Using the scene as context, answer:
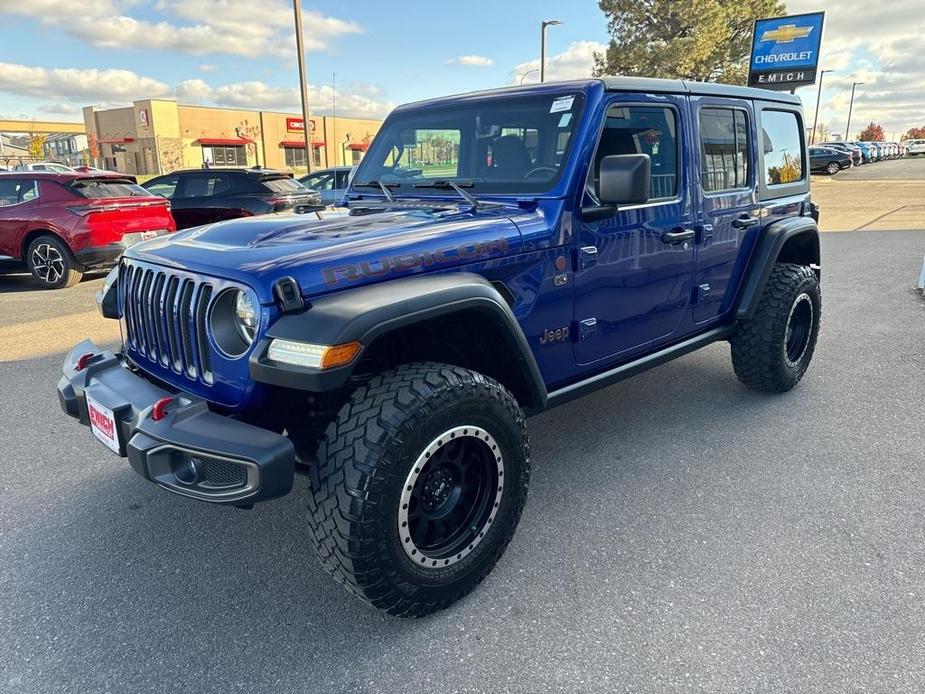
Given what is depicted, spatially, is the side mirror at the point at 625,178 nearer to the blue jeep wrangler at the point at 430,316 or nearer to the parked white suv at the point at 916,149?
the blue jeep wrangler at the point at 430,316

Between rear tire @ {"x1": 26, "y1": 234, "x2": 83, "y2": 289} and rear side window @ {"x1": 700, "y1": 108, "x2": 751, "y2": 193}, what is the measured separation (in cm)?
810

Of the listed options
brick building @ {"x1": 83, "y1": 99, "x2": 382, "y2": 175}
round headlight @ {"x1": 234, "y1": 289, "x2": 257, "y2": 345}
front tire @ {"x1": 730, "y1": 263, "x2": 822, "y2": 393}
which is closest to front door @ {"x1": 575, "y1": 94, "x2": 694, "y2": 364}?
front tire @ {"x1": 730, "y1": 263, "x2": 822, "y2": 393}

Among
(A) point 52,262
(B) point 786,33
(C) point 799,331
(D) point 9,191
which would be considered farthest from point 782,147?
(B) point 786,33

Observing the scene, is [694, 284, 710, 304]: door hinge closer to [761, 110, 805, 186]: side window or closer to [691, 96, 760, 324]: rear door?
[691, 96, 760, 324]: rear door

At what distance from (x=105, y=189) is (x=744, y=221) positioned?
8.41m

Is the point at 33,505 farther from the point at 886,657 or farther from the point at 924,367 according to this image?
the point at 924,367

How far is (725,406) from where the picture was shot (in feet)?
14.1

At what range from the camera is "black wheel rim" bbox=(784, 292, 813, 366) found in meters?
4.46

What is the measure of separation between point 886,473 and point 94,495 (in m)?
3.99

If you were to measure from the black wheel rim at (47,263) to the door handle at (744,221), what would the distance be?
27.4ft

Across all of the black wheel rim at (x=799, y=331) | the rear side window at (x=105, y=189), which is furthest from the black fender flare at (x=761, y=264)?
the rear side window at (x=105, y=189)

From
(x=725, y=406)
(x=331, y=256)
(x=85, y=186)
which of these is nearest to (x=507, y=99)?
(x=331, y=256)

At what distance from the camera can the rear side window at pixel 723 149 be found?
360 centimetres

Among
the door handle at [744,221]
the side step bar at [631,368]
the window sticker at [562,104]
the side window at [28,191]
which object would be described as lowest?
the side step bar at [631,368]
